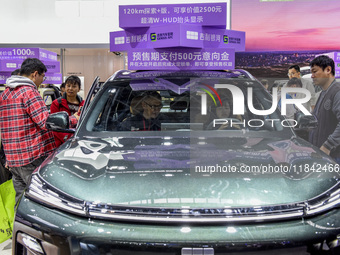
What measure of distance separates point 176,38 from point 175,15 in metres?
0.52

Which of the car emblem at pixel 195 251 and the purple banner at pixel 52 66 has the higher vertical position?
the purple banner at pixel 52 66

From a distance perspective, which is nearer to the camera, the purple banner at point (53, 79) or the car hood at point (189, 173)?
the car hood at point (189, 173)

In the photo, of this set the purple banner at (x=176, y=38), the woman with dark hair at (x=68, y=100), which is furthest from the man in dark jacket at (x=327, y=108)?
the woman with dark hair at (x=68, y=100)

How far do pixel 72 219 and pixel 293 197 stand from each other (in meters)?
0.93

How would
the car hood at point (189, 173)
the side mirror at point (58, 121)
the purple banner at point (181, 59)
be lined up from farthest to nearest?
the purple banner at point (181, 59) < the side mirror at point (58, 121) < the car hood at point (189, 173)

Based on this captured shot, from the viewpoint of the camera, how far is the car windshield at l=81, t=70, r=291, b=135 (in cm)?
267

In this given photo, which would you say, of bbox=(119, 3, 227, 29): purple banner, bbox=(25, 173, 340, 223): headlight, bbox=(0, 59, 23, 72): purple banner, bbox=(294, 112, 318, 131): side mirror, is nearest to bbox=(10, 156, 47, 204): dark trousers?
bbox=(119, 3, 227, 29): purple banner

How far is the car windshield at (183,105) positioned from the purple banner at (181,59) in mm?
546

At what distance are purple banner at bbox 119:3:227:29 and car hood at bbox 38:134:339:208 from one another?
67.0 inches

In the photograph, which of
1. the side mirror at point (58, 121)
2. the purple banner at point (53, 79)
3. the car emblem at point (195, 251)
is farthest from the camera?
the purple banner at point (53, 79)

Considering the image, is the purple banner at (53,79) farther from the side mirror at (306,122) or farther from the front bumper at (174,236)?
A: the front bumper at (174,236)

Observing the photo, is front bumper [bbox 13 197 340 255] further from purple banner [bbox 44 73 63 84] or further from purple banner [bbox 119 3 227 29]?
purple banner [bbox 44 73 63 84]

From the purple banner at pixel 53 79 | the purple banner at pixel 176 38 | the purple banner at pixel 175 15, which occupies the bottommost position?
the purple banner at pixel 53 79

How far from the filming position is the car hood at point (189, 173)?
161 centimetres
